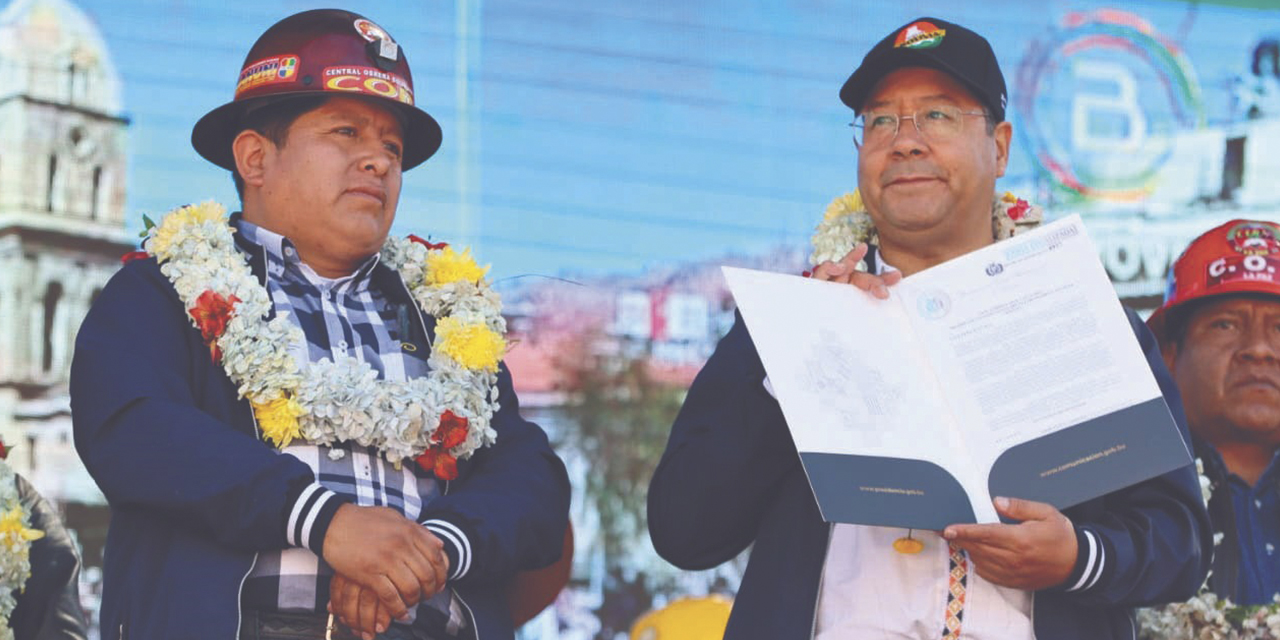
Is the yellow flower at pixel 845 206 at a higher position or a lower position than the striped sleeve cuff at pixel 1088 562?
higher

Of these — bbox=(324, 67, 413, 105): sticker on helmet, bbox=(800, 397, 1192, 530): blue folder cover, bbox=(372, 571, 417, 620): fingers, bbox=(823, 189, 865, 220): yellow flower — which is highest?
bbox=(324, 67, 413, 105): sticker on helmet

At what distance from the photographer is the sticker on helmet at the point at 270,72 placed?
11.9 ft

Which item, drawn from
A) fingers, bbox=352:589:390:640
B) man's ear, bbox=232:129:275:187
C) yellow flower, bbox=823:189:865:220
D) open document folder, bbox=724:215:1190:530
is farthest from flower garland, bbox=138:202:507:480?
yellow flower, bbox=823:189:865:220

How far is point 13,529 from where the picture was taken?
379cm

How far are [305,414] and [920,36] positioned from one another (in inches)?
59.3

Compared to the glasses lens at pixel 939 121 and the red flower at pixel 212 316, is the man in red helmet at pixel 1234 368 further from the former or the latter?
the red flower at pixel 212 316

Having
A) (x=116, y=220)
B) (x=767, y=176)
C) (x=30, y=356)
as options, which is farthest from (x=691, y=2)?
(x=30, y=356)

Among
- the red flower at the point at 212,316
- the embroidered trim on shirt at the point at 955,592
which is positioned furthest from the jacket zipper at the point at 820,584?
the red flower at the point at 212,316

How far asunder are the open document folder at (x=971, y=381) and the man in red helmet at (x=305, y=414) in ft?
2.22

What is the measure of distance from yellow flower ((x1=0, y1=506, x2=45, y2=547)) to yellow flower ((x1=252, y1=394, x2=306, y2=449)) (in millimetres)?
829

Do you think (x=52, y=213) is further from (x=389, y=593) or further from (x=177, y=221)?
(x=389, y=593)

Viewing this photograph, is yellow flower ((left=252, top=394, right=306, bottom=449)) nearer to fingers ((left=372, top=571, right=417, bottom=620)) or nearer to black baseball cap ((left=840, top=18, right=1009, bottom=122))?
fingers ((left=372, top=571, right=417, bottom=620))

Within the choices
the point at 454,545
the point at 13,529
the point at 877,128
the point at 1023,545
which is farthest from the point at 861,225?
the point at 13,529

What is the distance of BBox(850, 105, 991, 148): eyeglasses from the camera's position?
12.0ft
